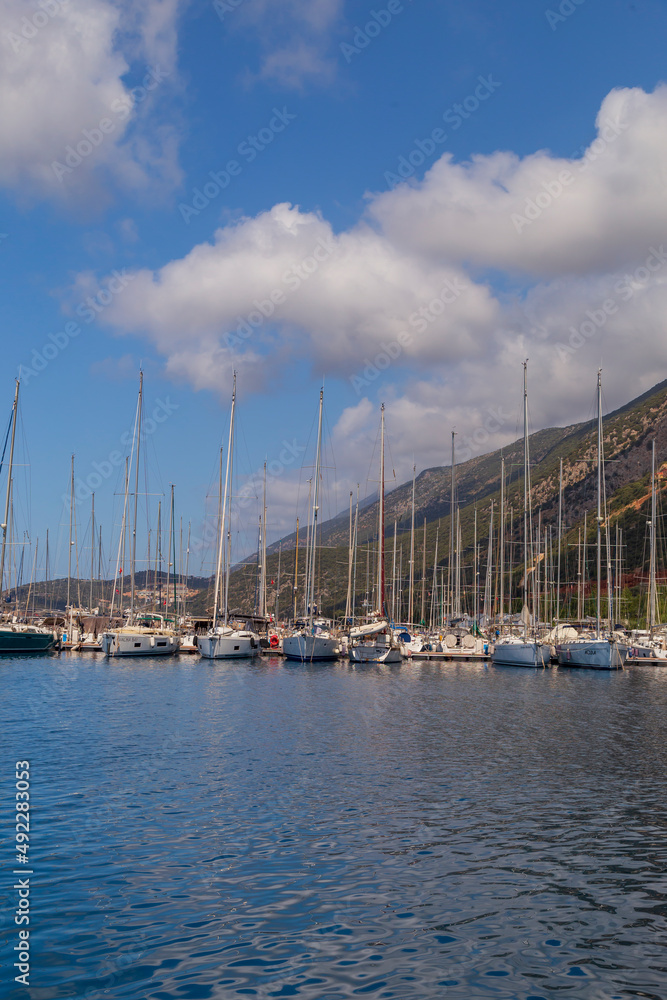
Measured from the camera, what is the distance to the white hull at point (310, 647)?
75.3m

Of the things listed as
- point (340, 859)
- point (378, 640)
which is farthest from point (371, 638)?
point (340, 859)

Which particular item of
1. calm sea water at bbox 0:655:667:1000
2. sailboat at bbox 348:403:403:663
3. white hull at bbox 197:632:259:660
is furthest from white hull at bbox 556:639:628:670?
calm sea water at bbox 0:655:667:1000

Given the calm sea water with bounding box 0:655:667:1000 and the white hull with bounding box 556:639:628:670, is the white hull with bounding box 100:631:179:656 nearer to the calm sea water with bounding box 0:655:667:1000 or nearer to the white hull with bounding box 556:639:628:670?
the white hull with bounding box 556:639:628:670

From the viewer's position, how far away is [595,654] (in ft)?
231

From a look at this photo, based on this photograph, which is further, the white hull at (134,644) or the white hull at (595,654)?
the white hull at (134,644)

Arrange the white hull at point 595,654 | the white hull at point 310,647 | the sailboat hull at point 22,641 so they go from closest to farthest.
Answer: the white hull at point 595,654
the white hull at point 310,647
the sailboat hull at point 22,641

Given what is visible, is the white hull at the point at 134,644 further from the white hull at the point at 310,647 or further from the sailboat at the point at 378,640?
the sailboat at the point at 378,640

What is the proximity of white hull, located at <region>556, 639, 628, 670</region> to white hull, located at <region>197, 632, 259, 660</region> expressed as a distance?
31149 mm

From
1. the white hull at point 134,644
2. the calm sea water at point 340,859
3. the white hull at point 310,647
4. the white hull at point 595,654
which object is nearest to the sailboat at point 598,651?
the white hull at point 595,654

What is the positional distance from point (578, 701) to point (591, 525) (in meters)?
122

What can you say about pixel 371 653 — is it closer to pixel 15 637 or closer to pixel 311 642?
pixel 311 642

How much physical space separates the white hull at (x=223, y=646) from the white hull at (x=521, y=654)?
2508cm

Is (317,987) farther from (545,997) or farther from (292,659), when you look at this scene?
(292,659)

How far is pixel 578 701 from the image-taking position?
45.2 metres
